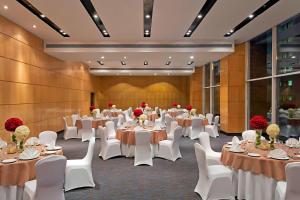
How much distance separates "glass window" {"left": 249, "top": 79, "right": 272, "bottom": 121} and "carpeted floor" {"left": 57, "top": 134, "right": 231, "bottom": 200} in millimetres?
3956

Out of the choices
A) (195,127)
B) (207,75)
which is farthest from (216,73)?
(195,127)

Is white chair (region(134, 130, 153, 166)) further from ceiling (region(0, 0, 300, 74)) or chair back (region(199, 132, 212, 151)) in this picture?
ceiling (region(0, 0, 300, 74))

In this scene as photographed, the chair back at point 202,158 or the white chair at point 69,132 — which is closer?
the chair back at point 202,158

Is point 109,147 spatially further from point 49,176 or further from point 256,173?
point 256,173

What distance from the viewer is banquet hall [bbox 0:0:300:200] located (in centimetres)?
411

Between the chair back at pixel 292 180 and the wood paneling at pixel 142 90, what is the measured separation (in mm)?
20651

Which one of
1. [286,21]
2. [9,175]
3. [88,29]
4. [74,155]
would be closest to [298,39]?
[286,21]

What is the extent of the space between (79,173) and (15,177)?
1.34 meters

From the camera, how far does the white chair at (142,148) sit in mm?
6645

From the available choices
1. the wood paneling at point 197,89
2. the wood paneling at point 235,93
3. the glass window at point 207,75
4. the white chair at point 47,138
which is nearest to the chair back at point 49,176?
the white chair at point 47,138

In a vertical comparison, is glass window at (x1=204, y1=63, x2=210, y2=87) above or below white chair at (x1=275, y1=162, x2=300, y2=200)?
above

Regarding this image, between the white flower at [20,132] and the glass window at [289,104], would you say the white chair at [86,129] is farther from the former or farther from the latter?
the glass window at [289,104]

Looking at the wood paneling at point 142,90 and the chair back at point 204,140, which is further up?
the wood paneling at point 142,90
